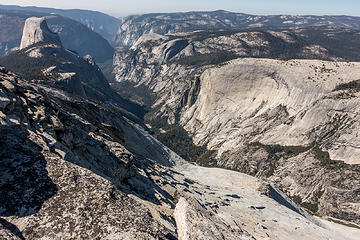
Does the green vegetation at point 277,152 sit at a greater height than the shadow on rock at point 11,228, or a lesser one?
lesser

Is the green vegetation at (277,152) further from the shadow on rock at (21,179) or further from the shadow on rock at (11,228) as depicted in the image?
the shadow on rock at (11,228)

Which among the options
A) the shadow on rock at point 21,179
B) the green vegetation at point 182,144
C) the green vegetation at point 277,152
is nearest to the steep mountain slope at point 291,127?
the green vegetation at point 277,152

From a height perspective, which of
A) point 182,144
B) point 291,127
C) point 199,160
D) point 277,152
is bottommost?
point 182,144

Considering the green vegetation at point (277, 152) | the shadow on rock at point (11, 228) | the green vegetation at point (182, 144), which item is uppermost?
the shadow on rock at point (11, 228)

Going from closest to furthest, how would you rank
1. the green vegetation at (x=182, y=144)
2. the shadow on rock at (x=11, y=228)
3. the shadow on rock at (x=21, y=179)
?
1. the shadow on rock at (x=11, y=228)
2. the shadow on rock at (x=21, y=179)
3. the green vegetation at (x=182, y=144)

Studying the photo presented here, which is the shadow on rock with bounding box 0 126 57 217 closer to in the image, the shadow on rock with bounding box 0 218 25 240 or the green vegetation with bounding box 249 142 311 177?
A: the shadow on rock with bounding box 0 218 25 240

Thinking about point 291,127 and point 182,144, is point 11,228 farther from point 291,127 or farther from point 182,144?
point 182,144

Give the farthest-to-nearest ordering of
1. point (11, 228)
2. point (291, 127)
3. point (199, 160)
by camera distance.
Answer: point (199, 160) → point (291, 127) → point (11, 228)

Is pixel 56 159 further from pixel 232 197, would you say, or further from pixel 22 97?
pixel 232 197

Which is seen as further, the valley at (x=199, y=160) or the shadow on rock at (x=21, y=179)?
the valley at (x=199, y=160)

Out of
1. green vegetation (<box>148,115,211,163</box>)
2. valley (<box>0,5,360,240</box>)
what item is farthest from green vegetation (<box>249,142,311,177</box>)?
green vegetation (<box>148,115,211,163</box>)

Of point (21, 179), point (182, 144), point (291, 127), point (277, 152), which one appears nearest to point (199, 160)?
point (182, 144)

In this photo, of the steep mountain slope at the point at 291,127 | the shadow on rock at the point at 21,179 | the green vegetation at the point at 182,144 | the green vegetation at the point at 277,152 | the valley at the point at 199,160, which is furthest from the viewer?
the green vegetation at the point at 182,144
